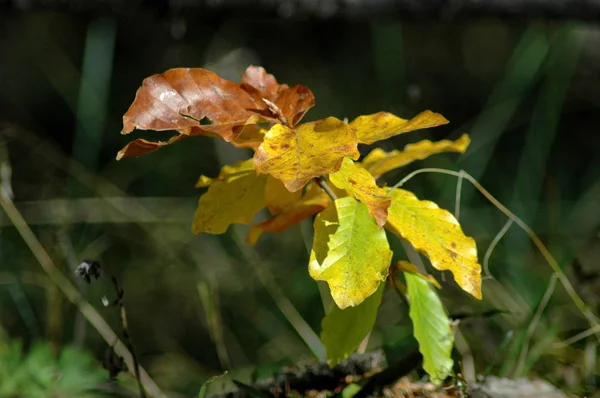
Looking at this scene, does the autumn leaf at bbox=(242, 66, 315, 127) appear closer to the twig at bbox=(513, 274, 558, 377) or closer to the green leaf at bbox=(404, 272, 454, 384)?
the green leaf at bbox=(404, 272, 454, 384)

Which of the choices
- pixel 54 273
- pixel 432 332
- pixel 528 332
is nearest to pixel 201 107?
pixel 432 332

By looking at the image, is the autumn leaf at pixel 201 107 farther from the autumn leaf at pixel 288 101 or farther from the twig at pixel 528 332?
the twig at pixel 528 332

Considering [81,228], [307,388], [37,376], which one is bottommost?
[81,228]

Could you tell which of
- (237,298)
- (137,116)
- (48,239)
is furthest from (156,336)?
(137,116)

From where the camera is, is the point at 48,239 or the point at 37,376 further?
the point at 48,239

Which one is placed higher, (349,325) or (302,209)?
(302,209)

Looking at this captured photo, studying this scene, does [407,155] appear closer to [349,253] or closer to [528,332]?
[349,253]

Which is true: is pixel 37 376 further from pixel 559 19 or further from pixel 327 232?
pixel 559 19
